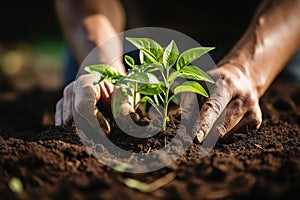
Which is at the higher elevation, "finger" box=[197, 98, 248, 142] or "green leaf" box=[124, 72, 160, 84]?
"green leaf" box=[124, 72, 160, 84]

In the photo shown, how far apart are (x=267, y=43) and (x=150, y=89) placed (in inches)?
33.3

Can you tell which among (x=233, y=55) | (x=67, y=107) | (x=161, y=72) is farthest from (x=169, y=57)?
(x=233, y=55)

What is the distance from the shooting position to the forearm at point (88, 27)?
88.1 inches

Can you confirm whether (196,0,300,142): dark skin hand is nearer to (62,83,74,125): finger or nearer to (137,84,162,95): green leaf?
(137,84,162,95): green leaf

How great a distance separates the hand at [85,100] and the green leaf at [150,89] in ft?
0.62

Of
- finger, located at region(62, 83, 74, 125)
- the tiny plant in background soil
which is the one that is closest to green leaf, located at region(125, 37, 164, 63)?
the tiny plant in background soil

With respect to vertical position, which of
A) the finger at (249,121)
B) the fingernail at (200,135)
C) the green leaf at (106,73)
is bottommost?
the finger at (249,121)

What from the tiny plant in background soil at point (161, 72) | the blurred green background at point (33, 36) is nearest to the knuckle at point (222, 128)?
the tiny plant in background soil at point (161, 72)

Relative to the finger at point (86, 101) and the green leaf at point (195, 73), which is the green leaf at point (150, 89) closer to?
the green leaf at point (195, 73)

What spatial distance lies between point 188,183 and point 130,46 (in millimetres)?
1498

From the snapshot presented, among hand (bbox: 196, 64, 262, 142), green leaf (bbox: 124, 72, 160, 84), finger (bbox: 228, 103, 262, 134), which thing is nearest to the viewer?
green leaf (bbox: 124, 72, 160, 84)

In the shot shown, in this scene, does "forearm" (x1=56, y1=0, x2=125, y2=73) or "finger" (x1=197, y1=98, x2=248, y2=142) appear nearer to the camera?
"finger" (x1=197, y1=98, x2=248, y2=142)

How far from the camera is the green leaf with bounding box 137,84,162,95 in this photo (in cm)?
151

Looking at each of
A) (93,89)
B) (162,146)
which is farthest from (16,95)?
(162,146)
